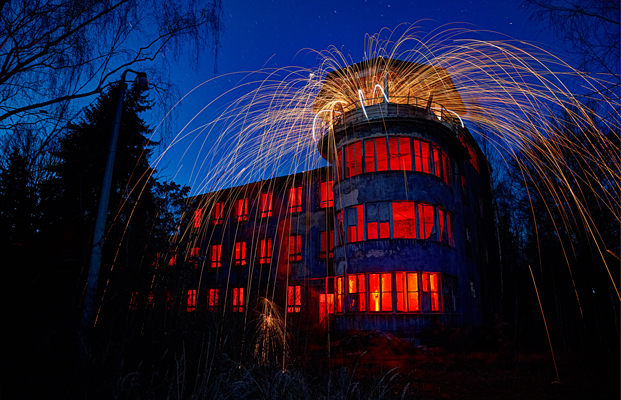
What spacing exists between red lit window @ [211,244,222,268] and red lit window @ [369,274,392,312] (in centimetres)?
1143

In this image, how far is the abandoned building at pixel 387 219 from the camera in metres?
15.3

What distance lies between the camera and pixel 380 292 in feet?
49.3

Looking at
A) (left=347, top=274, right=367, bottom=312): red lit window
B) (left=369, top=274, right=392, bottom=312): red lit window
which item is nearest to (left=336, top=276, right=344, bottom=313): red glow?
(left=347, top=274, right=367, bottom=312): red lit window

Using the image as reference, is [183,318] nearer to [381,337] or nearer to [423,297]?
[381,337]

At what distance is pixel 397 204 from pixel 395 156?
2.16m

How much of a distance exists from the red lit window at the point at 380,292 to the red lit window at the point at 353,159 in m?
4.75

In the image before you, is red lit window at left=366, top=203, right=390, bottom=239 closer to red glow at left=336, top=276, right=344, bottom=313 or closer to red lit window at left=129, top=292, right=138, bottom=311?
red glow at left=336, top=276, right=344, bottom=313

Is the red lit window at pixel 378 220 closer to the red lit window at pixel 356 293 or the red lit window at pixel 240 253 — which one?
the red lit window at pixel 356 293

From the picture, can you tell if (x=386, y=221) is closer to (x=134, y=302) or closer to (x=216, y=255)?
(x=134, y=302)

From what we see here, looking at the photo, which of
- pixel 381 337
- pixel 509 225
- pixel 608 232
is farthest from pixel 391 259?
pixel 509 225

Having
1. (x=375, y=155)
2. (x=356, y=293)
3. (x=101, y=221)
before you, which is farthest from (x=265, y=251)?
(x=101, y=221)

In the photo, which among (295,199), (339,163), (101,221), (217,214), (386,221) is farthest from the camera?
(217,214)

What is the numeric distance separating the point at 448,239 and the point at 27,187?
595 inches

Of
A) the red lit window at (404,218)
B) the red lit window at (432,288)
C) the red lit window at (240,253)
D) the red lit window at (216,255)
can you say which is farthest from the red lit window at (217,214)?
the red lit window at (432,288)
